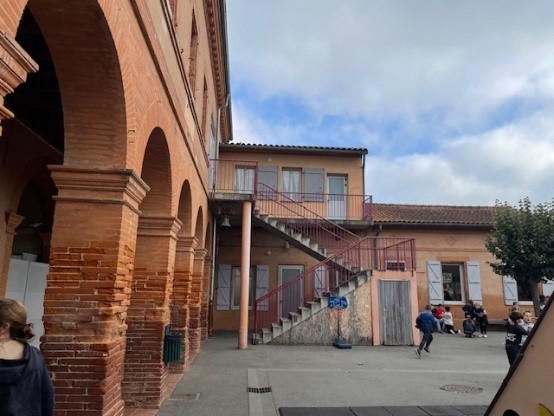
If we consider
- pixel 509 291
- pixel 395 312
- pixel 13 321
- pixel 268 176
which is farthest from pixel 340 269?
pixel 13 321

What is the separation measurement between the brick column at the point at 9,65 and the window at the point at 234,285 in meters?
15.8

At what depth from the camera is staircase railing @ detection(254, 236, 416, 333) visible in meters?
14.3

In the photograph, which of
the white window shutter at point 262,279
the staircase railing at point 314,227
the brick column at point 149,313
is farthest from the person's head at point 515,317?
the white window shutter at point 262,279

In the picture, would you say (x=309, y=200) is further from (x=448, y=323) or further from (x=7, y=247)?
(x=7, y=247)

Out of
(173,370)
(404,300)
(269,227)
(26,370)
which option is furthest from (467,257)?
(26,370)

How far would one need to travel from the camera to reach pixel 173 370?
28.2ft

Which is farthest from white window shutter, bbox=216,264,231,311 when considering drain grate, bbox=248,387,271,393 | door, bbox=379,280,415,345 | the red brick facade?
the red brick facade

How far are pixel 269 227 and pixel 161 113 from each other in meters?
9.35

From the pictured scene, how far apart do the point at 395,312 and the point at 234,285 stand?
6809 millimetres

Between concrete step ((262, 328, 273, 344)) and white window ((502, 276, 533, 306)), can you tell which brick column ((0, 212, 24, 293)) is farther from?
white window ((502, 276, 533, 306))

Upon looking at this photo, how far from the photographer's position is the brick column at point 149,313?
249 inches

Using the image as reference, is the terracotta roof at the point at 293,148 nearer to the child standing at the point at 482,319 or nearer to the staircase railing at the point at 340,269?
the staircase railing at the point at 340,269

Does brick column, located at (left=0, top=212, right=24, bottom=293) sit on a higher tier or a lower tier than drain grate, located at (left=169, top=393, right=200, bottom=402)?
higher

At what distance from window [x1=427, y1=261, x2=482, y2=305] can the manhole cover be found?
11.0m
